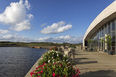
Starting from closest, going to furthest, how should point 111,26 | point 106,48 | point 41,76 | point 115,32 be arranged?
point 41,76
point 115,32
point 111,26
point 106,48

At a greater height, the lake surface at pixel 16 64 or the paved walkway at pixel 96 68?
the paved walkway at pixel 96 68

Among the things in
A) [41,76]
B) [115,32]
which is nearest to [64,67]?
[41,76]

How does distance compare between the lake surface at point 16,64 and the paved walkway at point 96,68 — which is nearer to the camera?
the paved walkway at point 96,68

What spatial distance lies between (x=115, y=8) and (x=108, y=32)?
4240mm

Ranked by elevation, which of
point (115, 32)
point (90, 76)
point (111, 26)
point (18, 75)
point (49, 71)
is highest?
point (111, 26)

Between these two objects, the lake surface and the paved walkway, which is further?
the lake surface

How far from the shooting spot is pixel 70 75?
253cm

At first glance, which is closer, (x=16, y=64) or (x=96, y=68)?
(x=96, y=68)

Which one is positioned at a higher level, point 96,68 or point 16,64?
point 96,68

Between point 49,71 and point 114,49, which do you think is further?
point 114,49

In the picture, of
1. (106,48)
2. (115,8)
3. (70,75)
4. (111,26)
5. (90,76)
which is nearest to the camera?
(70,75)

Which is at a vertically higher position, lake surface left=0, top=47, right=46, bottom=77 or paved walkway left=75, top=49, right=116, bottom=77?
paved walkway left=75, top=49, right=116, bottom=77

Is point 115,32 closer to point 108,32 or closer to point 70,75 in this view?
point 108,32

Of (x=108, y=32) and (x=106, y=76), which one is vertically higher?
(x=108, y=32)
